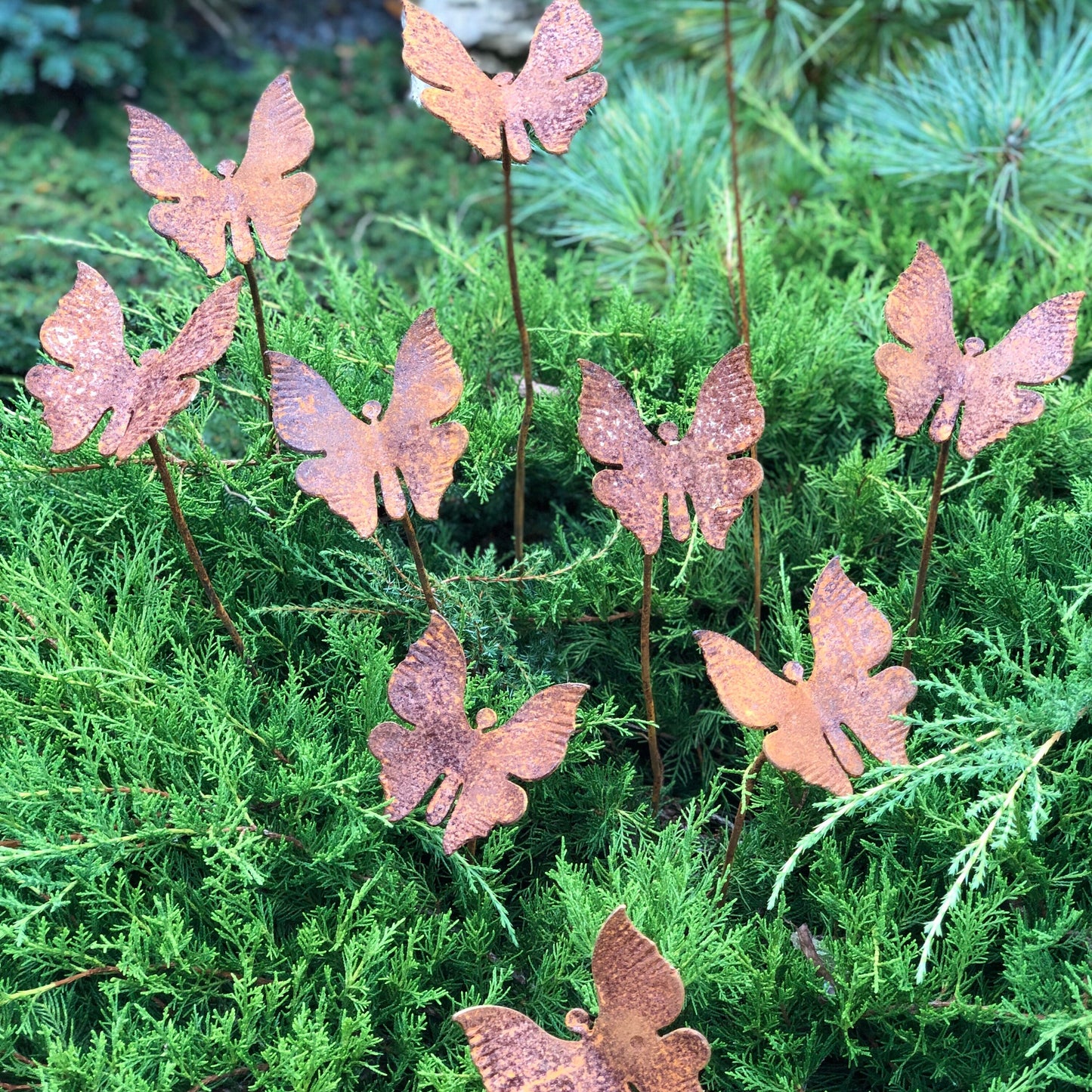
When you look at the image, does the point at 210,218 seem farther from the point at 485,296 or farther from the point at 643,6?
the point at 643,6

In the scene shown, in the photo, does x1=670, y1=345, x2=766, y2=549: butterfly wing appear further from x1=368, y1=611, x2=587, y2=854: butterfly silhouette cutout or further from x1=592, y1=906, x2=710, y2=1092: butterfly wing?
x1=592, y1=906, x2=710, y2=1092: butterfly wing

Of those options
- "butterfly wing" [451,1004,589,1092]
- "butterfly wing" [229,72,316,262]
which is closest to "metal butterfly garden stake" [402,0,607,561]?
"butterfly wing" [229,72,316,262]

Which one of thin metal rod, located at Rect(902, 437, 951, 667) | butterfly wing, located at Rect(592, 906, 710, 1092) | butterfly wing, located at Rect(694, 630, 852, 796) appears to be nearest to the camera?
butterfly wing, located at Rect(592, 906, 710, 1092)

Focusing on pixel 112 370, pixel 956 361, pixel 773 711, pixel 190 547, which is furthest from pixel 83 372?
pixel 956 361

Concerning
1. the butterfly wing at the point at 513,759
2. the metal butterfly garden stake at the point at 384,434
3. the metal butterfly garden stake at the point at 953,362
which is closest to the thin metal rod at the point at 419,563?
the metal butterfly garden stake at the point at 384,434

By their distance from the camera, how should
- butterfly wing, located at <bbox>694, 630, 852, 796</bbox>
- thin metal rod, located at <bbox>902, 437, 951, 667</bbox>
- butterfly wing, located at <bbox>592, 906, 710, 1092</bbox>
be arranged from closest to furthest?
butterfly wing, located at <bbox>592, 906, 710, 1092</bbox>, butterfly wing, located at <bbox>694, 630, 852, 796</bbox>, thin metal rod, located at <bbox>902, 437, 951, 667</bbox>

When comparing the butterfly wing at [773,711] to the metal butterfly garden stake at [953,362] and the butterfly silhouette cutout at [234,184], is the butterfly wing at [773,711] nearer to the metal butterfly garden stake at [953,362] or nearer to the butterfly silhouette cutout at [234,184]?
the metal butterfly garden stake at [953,362]
